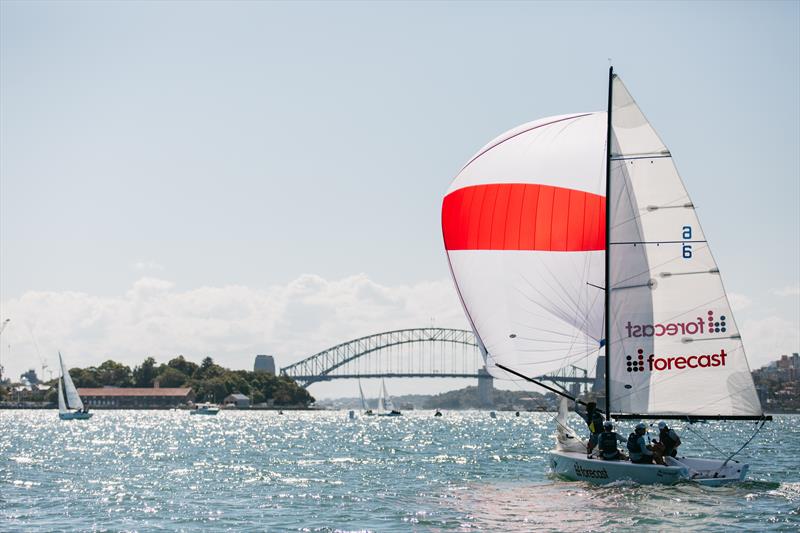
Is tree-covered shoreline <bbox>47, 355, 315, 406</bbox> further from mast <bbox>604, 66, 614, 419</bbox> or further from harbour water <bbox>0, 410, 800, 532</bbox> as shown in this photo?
mast <bbox>604, 66, 614, 419</bbox>

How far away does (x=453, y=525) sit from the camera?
15289mm

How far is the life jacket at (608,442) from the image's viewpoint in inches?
714

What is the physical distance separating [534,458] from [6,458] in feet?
49.7

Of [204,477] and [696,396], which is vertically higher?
[696,396]

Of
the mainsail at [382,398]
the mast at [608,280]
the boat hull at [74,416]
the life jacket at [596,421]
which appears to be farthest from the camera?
the mainsail at [382,398]

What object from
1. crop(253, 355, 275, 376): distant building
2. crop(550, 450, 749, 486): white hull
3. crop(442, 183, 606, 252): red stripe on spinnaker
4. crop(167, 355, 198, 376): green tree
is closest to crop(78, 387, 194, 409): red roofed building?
crop(167, 355, 198, 376): green tree

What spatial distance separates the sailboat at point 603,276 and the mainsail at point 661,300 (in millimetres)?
18

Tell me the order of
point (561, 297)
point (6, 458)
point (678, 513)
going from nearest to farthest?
point (678, 513) → point (561, 297) → point (6, 458)

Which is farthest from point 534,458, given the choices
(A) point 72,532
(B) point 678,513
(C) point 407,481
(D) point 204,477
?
(A) point 72,532

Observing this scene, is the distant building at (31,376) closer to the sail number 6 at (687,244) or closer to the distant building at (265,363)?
the distant building at (265,363)

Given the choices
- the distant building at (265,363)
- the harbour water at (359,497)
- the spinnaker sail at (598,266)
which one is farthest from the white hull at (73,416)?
Result: the distant building at (265,363)

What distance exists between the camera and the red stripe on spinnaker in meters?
19.2

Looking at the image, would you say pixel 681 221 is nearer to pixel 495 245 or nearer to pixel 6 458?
pixel 495 245

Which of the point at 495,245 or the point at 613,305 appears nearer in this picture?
the point at 613,305
